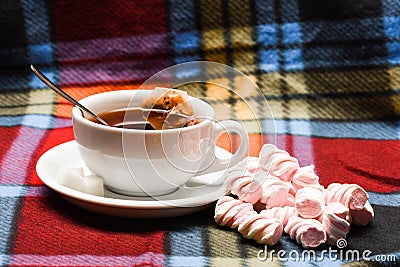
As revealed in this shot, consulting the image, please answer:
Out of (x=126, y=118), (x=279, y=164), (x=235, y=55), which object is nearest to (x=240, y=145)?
(x=279, y=164)

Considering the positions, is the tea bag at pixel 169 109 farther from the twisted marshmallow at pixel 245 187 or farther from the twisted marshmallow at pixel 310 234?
the twisted marshmallow at pixel 310 234

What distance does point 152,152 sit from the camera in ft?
2.73

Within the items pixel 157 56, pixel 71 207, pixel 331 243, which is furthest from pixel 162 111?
pixel 157 56

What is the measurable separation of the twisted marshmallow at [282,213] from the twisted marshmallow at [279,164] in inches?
3.2

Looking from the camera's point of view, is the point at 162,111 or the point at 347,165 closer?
the point at 162,111

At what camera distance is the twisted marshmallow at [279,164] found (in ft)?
3.00

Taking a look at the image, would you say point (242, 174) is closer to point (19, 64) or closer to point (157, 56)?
point (157, 56)

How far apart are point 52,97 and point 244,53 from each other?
45 cm

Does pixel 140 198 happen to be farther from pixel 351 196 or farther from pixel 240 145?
pixel 351 196

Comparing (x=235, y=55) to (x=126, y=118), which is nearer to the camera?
(x=126, y=118)

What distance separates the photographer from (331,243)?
0.80 metres

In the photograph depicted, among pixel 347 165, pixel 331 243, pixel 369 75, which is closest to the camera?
pixel 331 243

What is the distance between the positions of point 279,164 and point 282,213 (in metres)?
0.11

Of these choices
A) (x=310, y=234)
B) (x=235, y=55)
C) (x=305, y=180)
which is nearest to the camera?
(x=310, y=234)
